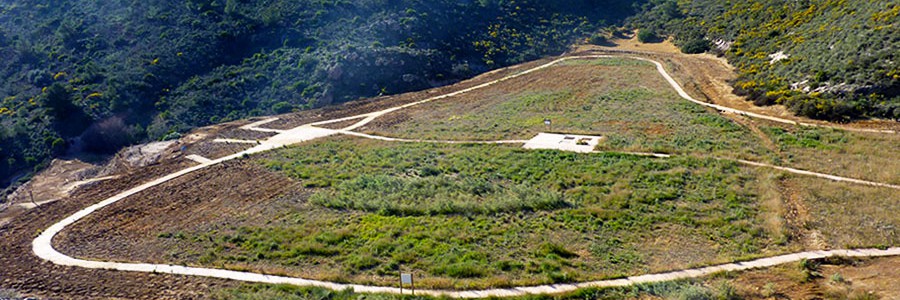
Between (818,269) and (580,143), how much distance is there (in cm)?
1394

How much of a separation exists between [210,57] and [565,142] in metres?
37.4

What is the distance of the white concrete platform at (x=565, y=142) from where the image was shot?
26.1 meters

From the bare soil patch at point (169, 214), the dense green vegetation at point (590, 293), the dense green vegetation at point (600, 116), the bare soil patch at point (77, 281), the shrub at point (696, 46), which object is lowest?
the dense green vegetation at point (590, 293)

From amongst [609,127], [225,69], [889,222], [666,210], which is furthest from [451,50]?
[889,222]

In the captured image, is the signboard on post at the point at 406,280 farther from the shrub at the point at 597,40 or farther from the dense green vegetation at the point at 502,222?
the shrub at the point at 597,40

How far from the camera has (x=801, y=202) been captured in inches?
700

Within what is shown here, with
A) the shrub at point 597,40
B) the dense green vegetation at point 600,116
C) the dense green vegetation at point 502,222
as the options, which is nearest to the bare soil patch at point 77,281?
the dense green vegetation at point 502,222

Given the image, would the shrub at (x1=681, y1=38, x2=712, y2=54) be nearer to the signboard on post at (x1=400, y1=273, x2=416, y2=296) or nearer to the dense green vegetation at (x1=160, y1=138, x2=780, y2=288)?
the dense green vegetation at (x1=160, y1=138, x2=780, y2=288)

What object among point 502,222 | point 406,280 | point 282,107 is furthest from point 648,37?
point 406,280

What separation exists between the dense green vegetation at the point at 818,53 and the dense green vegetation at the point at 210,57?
2003 centimetres

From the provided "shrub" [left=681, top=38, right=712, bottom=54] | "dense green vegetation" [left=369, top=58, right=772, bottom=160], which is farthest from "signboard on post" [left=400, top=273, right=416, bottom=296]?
"shrub" [left=681, top=38, right=712, bottom=54]

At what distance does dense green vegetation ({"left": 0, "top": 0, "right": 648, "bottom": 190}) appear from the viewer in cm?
3997

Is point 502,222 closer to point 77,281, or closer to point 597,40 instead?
point 77,281

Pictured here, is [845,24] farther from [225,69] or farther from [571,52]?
[225,69]
